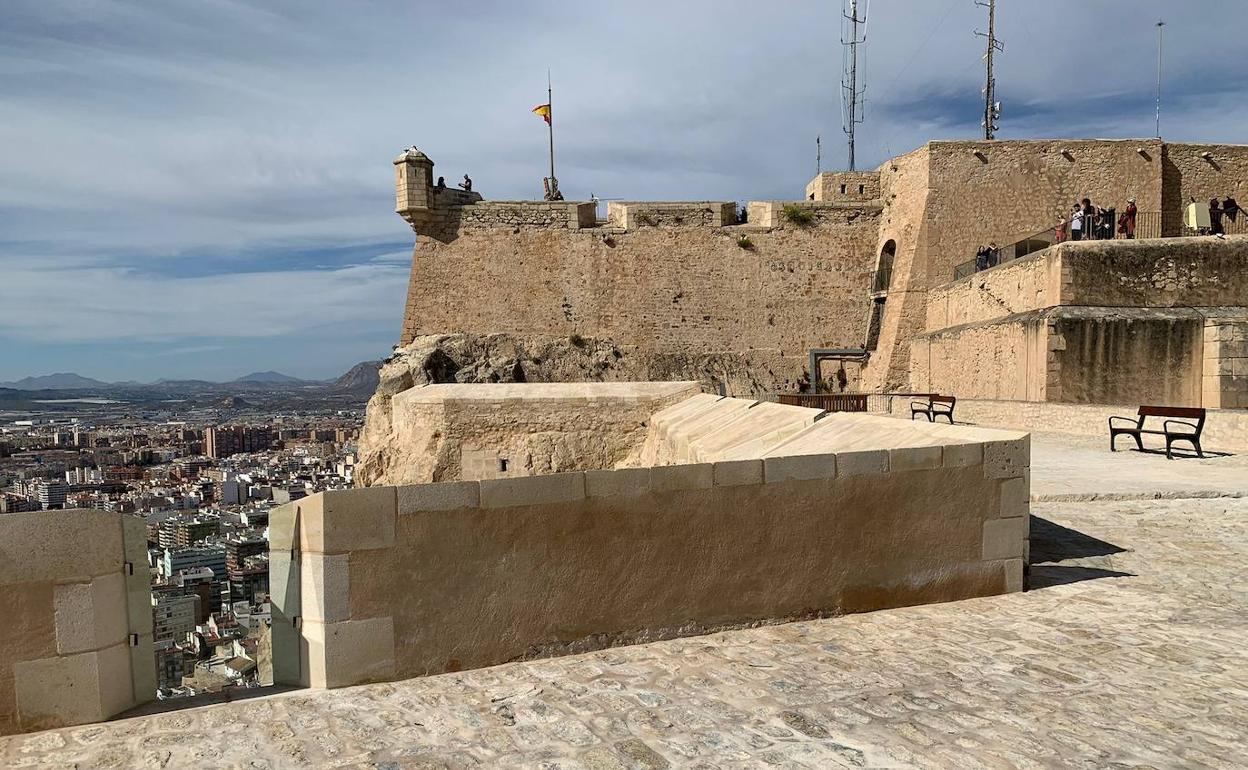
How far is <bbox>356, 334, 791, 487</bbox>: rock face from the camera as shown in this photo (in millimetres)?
20562

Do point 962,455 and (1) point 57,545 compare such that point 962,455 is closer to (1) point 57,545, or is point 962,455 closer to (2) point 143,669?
(2) point 143,669

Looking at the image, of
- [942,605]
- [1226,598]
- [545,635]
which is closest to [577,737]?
[545,635]

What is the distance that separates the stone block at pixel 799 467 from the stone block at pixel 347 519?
1937 mm

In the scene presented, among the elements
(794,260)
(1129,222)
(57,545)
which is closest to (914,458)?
(57,545)

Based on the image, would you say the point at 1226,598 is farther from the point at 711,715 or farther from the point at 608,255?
the point at 608,255

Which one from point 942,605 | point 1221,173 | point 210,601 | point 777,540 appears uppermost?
point 1221,173

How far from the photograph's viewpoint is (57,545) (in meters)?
2.94

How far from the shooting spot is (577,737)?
113 inches

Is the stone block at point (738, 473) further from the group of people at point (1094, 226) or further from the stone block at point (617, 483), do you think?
the group of people at point (1094, 226)

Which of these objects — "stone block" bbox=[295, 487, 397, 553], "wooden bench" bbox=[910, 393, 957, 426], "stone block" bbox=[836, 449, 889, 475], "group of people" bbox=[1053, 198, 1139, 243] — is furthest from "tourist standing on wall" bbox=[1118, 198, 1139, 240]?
"stone block" bbox=[295, 487, 397, 553]

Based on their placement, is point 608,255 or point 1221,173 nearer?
point 1221,173

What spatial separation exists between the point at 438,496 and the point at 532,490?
443 millimetres

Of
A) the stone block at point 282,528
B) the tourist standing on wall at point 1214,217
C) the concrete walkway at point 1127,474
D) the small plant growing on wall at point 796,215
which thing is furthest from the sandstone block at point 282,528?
the tourist standing on wall at point 1214,217

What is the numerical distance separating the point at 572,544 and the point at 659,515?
0.48m
